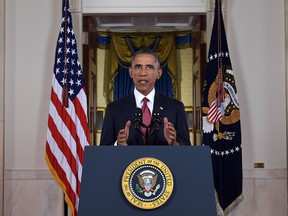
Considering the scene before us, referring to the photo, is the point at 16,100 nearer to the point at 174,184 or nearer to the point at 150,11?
the point at 150,11

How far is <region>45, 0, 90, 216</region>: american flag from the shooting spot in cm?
541

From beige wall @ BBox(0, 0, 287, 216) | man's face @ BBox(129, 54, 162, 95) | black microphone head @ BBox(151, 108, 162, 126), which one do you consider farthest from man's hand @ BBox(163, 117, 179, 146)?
beige wall @ BBox(0, 0, 287, 216)

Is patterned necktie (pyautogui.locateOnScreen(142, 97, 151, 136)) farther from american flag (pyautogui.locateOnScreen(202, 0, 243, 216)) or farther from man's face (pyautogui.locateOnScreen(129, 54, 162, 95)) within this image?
american flag (pyautogui.locateOnScreen(202, 0, 243, 216))

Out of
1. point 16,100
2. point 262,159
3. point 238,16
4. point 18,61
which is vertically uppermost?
point 238,16

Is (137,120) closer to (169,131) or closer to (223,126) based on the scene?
(169,131)

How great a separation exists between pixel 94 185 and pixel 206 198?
1.58 ft

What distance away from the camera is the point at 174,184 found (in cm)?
215

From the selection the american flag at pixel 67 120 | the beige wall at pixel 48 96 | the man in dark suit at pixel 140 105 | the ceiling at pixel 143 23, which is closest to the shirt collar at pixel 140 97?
the man in dark suit at pixel 140 105

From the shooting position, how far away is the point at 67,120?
548 cm

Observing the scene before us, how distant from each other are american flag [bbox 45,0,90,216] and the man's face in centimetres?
279

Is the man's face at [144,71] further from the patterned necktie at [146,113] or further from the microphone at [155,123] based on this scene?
the microphone at [155,123]

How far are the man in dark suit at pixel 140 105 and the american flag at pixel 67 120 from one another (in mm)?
2658

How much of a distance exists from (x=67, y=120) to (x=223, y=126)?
1.74m

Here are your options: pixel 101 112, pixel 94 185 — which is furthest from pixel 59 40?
pixel 101 112
